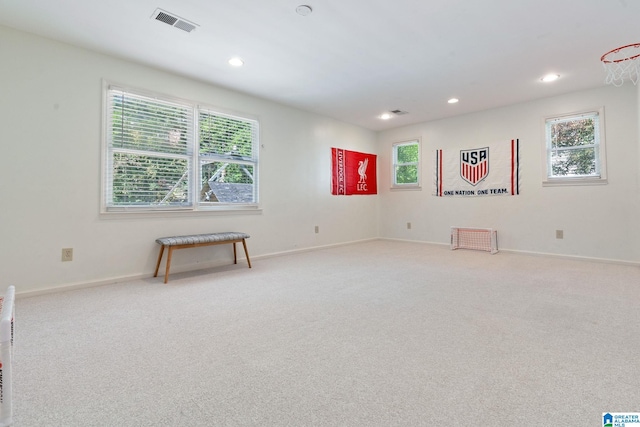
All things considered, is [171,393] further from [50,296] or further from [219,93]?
[219,93]

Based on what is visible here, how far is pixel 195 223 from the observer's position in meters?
3.91

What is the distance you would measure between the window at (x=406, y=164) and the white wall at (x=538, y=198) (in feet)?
0.54

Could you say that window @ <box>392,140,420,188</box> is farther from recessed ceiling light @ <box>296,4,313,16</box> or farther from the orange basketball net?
recessed ceiling light @ <box>296,4,313,16</box>

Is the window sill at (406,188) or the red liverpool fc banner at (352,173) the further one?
the window sill at (406,188)

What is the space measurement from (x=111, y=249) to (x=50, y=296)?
0.65 meters

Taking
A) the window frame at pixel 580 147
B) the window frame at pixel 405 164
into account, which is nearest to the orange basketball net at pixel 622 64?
the window frame at pixel 580 147

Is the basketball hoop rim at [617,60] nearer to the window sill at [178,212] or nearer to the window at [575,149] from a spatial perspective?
the window at [575,149]

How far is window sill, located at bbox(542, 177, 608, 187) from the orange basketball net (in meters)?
1.26

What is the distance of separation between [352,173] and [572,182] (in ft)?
11.6

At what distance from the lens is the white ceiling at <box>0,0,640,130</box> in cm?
245

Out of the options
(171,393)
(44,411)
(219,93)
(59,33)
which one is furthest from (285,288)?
(59,33)

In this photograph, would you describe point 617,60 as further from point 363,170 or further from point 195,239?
→ point 195,239

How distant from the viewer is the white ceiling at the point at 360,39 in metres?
2.45

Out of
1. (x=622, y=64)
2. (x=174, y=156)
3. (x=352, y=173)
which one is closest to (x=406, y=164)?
(x=352, y=173)
